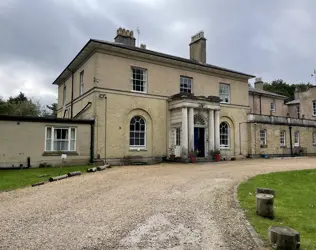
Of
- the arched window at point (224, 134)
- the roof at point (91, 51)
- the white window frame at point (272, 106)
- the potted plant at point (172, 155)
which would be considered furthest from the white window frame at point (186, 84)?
the white window frame at point (272, 106)

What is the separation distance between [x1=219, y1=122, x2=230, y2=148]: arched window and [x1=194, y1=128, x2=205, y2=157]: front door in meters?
3.11

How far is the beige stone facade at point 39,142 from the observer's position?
16328 millimetres

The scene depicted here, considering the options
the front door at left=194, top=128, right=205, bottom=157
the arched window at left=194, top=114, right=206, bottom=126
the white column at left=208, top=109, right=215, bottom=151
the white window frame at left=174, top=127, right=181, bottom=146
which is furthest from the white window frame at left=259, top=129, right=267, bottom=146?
the white window frame at left=174, top=127, right=181, bottom=146

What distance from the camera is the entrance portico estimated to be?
68.0 ft

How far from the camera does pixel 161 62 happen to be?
22141 millimetres

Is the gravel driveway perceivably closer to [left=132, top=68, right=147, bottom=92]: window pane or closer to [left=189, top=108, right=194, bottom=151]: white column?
[left=189, top=108, right=194, bottom=151]: white column

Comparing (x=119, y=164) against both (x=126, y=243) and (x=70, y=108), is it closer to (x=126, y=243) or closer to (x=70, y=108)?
(x=70, y=108)

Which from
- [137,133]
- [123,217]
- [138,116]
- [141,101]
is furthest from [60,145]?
[123,217]

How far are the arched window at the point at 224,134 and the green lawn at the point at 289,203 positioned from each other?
474 inches

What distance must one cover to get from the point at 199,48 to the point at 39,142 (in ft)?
57.8

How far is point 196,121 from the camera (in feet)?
74.0

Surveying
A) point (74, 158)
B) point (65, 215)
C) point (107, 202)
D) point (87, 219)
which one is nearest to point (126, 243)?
point (87, 219)

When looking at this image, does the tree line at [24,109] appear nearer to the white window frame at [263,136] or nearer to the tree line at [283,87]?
the white window frame at [263,136]

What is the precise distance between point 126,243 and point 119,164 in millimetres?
14546
